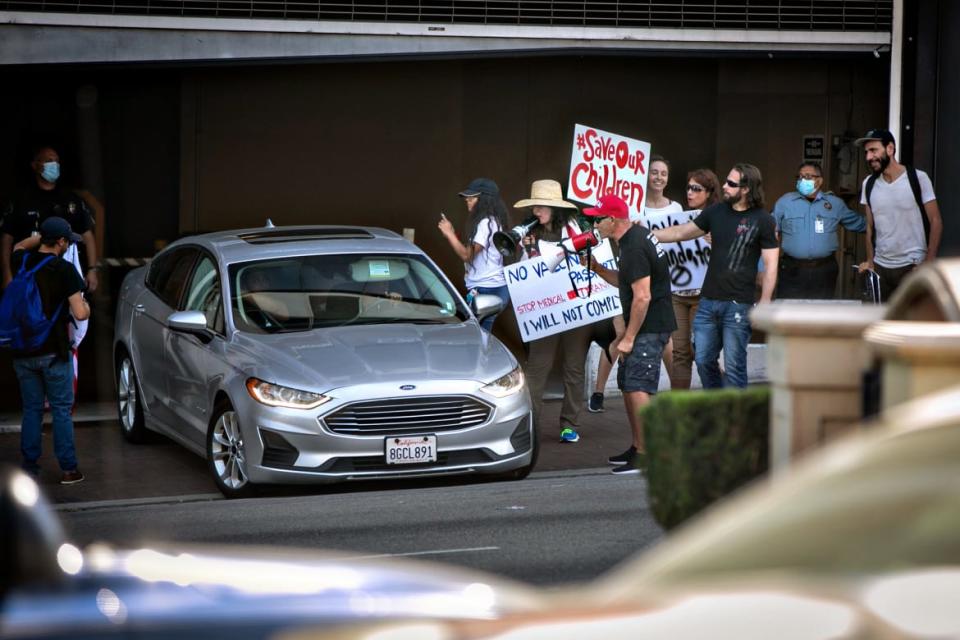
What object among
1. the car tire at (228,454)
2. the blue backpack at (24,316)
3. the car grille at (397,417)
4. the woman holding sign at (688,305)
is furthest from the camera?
the woman holding sign at (688,305)

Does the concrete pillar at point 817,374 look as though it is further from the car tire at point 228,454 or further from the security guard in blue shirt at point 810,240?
the security guard in blue shirt at point 810,240

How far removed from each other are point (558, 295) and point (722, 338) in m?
1.29

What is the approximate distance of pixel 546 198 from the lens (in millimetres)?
12312

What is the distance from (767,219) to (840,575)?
8675 mm

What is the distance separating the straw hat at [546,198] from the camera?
12.2 m

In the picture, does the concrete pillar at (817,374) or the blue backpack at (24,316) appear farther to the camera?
the blue backpack at (24,316)

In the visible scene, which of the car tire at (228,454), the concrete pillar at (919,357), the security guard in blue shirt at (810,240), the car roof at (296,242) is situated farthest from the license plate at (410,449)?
the security guard in blue shirt at (810,240)

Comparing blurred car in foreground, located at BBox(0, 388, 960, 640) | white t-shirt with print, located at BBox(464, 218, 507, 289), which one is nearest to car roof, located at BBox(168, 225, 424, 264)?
white t-shirt with print, located at BBox(464, 218, 507, 289)

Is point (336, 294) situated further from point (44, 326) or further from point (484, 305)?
point (44, 326)

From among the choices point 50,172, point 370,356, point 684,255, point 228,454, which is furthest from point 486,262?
point 50,172

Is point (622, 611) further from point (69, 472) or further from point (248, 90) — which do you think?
point (248, 90)

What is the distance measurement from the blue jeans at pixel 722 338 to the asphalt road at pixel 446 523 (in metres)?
1.44

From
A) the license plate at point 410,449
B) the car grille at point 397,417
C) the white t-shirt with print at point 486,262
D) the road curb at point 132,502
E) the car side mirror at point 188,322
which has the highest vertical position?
the white t-shirt with print at point 486,262

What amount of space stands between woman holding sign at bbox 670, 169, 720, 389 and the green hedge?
6.47 metres
